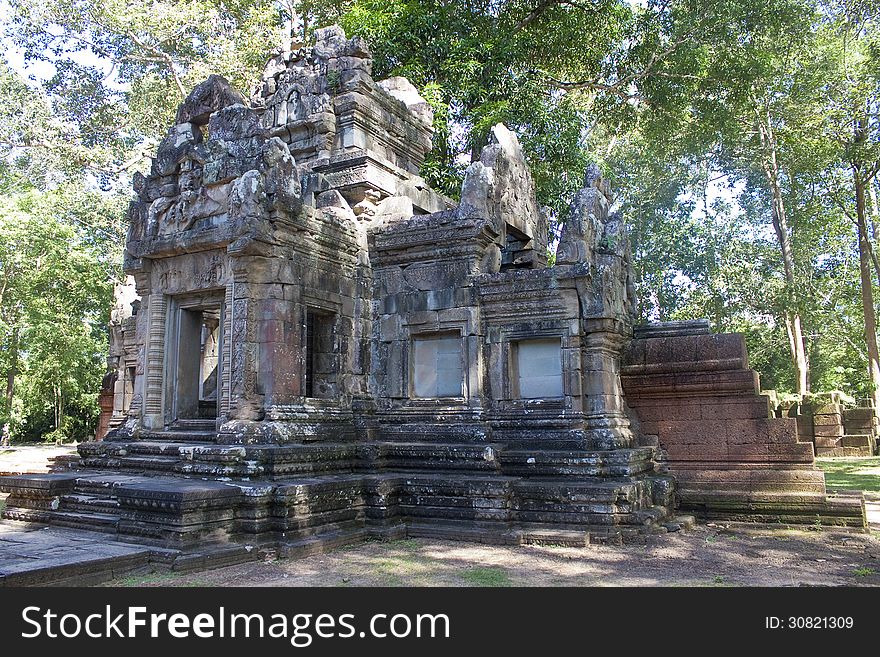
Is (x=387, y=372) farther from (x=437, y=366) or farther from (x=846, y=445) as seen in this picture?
(x=846, y=445)

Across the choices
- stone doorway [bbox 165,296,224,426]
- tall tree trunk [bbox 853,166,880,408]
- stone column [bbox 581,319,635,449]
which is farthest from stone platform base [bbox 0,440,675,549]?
tall tree trunk [bbox 853,166,880,408]

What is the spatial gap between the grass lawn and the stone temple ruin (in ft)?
14.5

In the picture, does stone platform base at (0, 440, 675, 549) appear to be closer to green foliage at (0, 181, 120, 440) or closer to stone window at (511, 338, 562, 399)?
stone window at (511, 338, 562, 399)

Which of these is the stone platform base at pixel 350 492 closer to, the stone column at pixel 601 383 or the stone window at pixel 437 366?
the stone column at pixel 601 383

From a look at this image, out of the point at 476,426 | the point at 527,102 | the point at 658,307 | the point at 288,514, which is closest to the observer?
the point at 288,514

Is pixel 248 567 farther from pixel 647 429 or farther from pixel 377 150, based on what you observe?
pixel 377 150

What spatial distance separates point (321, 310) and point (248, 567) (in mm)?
3478

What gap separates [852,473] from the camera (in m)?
15.6

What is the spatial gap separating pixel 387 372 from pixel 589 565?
3.95 meters

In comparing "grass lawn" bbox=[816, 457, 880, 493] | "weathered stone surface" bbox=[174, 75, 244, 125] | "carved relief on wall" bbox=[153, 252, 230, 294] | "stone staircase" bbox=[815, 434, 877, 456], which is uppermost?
"weathered stone surface" bbox=[174, 75, 244, 125]

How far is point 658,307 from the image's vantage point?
3291 cm

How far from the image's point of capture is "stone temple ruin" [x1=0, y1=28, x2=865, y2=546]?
316 inches

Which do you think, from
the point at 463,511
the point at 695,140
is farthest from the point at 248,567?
the point at 695,140

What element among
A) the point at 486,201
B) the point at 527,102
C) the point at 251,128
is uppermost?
the point at 527,102
